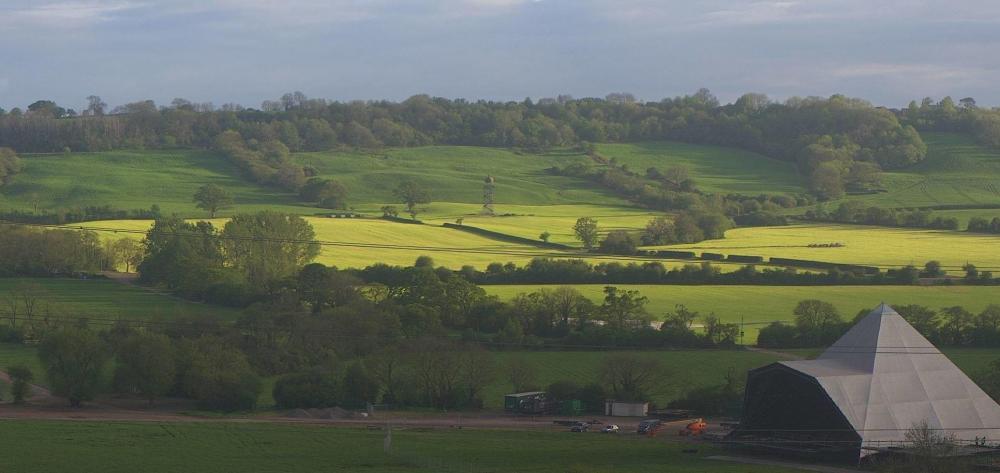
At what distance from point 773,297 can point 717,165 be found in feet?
314

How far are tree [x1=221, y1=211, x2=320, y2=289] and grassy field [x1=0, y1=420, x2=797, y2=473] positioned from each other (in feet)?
133

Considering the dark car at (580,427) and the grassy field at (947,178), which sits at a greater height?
the grassy field at (947,178)

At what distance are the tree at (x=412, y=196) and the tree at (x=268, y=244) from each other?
33.0m

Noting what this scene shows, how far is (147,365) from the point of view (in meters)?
63.6

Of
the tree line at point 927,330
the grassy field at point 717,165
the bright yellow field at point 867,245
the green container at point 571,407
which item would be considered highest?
the grassy field at point 717,165

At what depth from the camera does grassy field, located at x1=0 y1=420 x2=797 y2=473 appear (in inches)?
1845

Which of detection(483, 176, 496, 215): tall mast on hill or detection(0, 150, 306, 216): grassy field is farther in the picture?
detection(483, 176, 496, 215): tall mast on hill

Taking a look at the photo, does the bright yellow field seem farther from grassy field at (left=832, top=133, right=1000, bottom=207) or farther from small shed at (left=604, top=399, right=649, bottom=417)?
small shed at (left=604, top=399, right=649, bottom=417)

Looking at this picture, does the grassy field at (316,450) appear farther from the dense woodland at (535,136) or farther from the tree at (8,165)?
the dense woodland at (535,136)

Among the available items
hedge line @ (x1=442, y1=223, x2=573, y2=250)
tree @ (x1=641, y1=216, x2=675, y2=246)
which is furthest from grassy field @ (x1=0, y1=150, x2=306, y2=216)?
tree @ (x1=641, y1=216, x2=675, y2=246)

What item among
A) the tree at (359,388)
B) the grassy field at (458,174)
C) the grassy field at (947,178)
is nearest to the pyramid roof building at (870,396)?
the tree at (359,388)

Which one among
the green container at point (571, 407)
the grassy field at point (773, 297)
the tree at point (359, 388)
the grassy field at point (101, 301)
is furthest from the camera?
the grassy field at point (773, 297)

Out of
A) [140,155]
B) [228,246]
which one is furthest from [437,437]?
[140,155]

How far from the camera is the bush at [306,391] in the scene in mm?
63188
